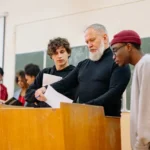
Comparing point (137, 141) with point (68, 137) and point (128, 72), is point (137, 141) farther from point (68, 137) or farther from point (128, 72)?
point (128, 72)

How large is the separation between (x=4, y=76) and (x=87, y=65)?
272 centimetres

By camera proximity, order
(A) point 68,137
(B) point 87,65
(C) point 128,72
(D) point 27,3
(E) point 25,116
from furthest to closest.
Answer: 1. (D) point 27,3
2. (B) point 87,65
3. (C) point 128,72
4. (E) point 25,116
5. (A) point 68,137

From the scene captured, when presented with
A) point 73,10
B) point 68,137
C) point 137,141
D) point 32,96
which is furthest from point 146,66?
point 73,10

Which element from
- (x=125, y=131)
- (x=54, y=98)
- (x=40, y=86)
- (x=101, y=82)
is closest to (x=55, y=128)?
(x=54, y=98)

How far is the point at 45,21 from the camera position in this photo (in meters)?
4.25

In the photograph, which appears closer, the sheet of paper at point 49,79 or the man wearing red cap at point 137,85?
the man wearing red cap at point 137,85

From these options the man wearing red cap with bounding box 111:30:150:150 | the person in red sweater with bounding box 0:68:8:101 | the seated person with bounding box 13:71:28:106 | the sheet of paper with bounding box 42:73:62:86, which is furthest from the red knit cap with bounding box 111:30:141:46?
the person in red sweater with bounding box 0:68:8:101

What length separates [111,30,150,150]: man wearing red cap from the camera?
149cm

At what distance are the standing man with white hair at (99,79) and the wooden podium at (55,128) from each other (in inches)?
7.0

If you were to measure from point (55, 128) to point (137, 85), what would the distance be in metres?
0.47

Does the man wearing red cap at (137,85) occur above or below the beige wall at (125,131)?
above

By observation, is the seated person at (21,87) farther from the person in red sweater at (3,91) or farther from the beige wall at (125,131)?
the beige wall at (125,131)

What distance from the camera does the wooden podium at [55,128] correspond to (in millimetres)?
1453

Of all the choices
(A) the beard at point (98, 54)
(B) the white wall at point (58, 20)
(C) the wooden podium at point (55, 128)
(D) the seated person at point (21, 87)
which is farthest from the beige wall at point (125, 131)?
(C) the wooden podium at point (55, 128)
